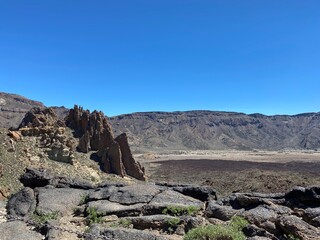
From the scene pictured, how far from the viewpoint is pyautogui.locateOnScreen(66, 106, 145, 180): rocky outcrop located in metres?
44.1

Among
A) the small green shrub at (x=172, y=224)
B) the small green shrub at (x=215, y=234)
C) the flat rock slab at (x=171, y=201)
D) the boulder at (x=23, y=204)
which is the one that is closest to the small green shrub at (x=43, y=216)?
the boulder at (x=23, y=204)

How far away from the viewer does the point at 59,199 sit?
14.7m

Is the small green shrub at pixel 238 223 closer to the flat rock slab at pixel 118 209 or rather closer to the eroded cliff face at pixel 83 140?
the flat rock slab at pixel 118 209

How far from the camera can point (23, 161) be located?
27.5 m

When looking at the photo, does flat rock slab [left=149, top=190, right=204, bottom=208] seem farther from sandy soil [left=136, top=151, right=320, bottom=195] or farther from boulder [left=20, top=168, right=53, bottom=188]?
sandy soil [left=136, top=151, right=320, bottom=195]

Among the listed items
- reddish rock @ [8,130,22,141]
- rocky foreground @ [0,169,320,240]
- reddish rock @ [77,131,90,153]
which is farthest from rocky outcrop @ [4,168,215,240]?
reddish rock @ [77,131,90,153]

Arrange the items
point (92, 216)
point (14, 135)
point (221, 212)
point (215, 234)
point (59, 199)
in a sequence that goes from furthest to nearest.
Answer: point (14, 135), point (59, 199), point (92, 216), point (221, 212), point (215, 234)

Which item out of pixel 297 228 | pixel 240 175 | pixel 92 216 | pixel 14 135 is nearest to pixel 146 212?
pixel 92 216

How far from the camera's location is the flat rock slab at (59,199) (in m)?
13.8

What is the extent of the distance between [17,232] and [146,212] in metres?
4.10

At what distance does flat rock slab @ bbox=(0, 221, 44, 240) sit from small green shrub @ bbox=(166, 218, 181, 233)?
3.64 meters

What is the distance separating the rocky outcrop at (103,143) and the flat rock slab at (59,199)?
2656 cm

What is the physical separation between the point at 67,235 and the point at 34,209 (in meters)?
3.40

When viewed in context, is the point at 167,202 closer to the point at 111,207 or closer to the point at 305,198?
the point at 111,207
